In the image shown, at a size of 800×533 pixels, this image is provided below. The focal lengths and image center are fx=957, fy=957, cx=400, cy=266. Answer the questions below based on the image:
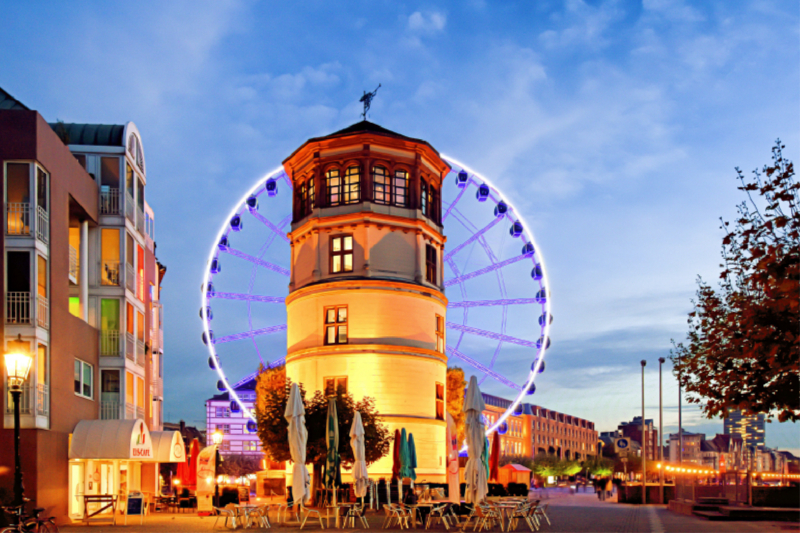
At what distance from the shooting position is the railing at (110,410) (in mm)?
38406

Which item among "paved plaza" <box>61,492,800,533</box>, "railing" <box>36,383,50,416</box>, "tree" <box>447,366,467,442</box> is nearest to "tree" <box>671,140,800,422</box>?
"paved plaza" <box>61,492,800,533</box>

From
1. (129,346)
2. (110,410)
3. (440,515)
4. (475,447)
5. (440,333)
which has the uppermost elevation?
(440,333)

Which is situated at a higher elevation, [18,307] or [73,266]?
[73,266]

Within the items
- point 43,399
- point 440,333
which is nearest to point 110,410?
point 43,399

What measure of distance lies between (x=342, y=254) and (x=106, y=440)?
17520 mm

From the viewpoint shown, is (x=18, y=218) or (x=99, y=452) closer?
(x=18, y=218)

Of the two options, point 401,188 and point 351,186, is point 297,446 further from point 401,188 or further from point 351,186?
point 401,188

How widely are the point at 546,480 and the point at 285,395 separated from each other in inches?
4246

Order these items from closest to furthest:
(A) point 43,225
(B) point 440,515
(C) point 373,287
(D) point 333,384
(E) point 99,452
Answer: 1. (B) point 440,515
2. (A) point 43,225
3. (E) point 99,452
4. (D) point 333,384
5. (C) point 373,287

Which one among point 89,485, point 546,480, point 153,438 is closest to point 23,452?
point 89,485

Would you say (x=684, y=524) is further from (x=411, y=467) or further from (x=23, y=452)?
(x=23, y=452)

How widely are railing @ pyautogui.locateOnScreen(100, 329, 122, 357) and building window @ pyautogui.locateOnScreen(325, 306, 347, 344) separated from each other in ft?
36.8

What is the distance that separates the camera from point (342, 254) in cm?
4756

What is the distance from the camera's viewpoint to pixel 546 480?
144 meters
